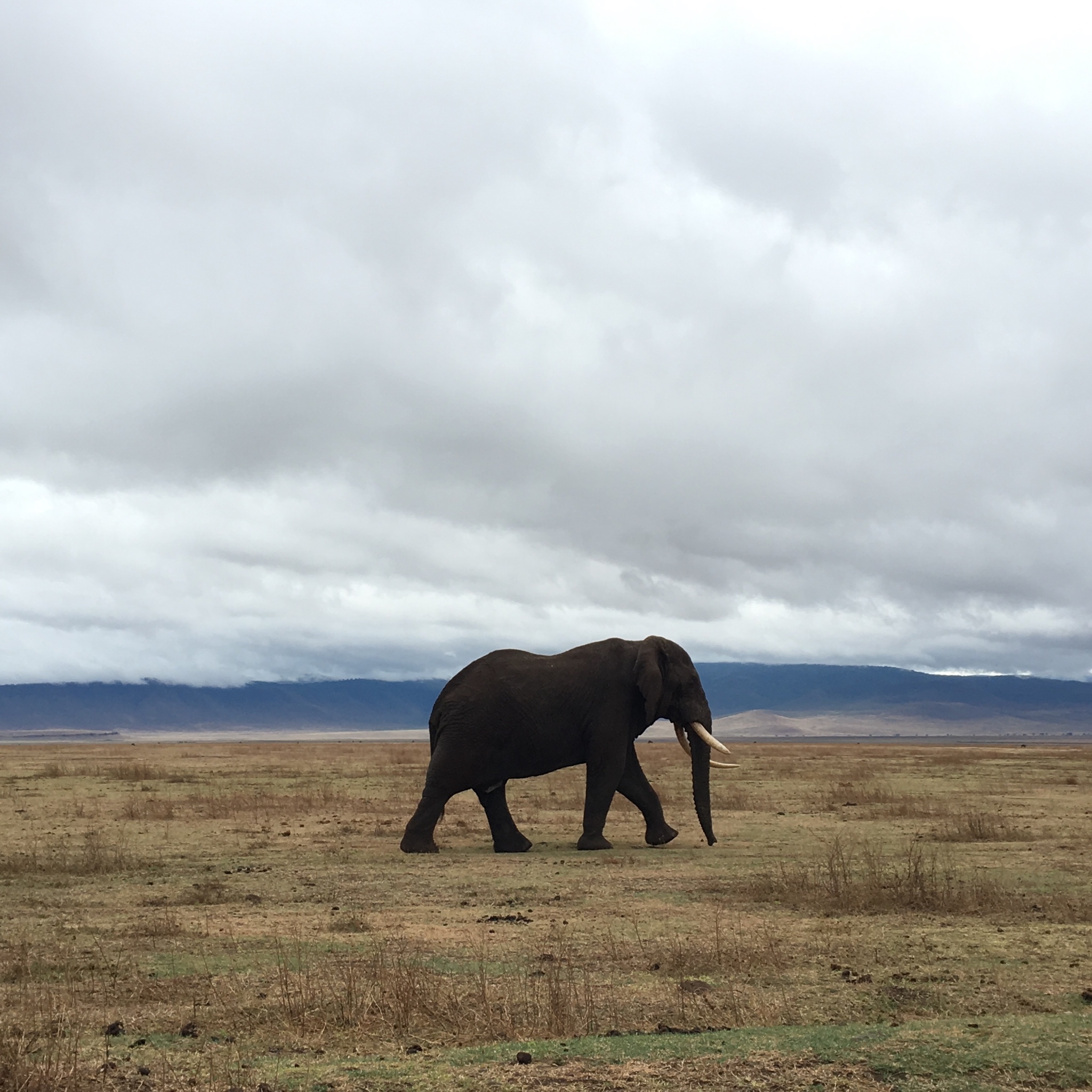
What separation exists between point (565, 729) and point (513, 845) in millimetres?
2304

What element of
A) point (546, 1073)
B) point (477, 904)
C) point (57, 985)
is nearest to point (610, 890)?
point (477, 904)

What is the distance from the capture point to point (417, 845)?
21.1m

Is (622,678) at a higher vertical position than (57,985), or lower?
higher

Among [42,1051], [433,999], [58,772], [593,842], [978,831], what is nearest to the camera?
[42,1051]

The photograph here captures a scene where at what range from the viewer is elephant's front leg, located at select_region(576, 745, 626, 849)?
21250 mm

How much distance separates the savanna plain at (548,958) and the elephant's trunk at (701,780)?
524 mm

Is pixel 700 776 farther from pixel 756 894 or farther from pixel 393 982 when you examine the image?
pixel 393 982

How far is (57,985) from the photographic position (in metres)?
10.2

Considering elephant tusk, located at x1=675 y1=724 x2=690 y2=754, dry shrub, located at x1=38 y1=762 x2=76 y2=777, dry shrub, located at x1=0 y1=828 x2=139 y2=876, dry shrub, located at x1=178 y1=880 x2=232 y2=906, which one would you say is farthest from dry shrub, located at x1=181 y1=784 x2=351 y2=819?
dry shrub, located at x1=38 y1=762 x2=76 y2=777

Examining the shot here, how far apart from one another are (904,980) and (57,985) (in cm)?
733

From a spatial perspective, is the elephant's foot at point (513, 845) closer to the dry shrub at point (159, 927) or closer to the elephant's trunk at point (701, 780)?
the elephant's trunk at point (701, 780)

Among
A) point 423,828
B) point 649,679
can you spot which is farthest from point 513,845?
point 649,679

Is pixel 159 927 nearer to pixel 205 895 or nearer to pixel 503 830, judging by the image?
pixel 205 895

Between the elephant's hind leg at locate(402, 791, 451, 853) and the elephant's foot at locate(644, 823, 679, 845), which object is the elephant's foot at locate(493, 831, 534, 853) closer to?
the elephant's hind leg at locate(402, 791, 451, 853)
